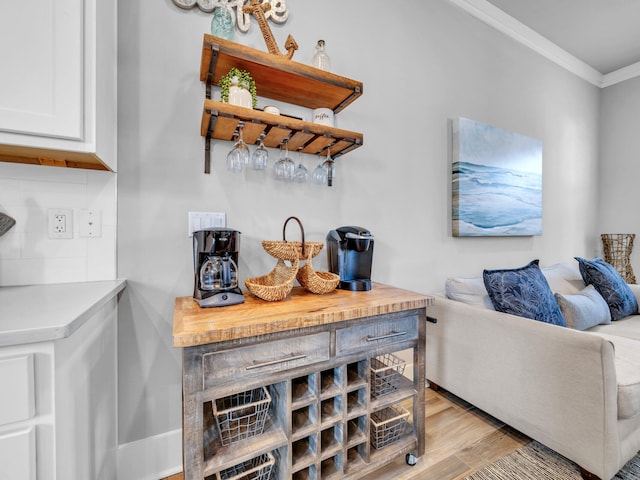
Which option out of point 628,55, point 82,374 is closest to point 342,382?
point 82,374

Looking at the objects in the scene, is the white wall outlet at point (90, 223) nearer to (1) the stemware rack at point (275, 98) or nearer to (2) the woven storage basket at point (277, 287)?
(1) the stemware rack at point (275, 98)

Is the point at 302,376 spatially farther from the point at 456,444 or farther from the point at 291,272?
the point at 456,444

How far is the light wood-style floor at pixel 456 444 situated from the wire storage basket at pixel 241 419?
1.70 ft

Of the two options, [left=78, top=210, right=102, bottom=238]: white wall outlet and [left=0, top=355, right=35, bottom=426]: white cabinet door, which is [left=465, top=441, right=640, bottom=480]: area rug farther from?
[left=78, top=210, right=102, bottom=238]: white wall outlet

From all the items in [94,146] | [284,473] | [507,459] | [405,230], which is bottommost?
[507,459]

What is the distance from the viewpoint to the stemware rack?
119 cm

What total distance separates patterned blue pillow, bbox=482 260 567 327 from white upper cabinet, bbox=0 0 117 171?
2007 millimetres

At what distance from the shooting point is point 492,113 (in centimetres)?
254

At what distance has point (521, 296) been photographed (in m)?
1.67

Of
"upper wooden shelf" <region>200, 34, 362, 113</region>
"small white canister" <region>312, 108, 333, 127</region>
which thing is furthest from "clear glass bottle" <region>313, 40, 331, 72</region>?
"small white canister" <region>312, 108, 333, 127</region>

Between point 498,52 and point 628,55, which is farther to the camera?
point 628,55

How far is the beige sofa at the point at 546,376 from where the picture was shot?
3.98ft

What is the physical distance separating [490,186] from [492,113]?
0.67m

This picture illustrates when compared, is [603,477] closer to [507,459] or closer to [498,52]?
[507,459]
